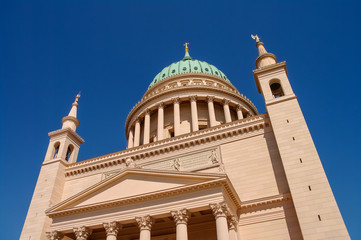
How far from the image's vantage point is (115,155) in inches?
1049

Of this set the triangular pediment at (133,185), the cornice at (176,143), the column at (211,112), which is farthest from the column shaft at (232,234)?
the column at (211,112)

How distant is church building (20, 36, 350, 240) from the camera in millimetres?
16969

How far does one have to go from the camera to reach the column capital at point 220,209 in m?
16.2

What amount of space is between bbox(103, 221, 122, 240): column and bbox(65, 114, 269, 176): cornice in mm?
7924

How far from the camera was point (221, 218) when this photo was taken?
632 inches

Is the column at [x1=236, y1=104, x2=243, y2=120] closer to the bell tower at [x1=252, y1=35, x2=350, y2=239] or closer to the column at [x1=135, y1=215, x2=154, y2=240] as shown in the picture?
the bell tower at [x1=252, y1=35, x2=350, y2=239]

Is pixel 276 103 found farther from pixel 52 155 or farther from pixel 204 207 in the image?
pixel 52 155

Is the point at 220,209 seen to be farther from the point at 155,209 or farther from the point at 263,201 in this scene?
the point at 155,209

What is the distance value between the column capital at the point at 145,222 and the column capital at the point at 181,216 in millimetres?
1590

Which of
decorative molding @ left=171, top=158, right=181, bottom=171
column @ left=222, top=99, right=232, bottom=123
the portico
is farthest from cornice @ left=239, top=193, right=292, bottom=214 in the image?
column @ left=222, top=99, right=232, bottom=123

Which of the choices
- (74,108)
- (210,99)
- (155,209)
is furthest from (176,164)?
(74,108)

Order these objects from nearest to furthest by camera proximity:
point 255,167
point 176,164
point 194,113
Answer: point 255,167, point 176,164, point 194,113

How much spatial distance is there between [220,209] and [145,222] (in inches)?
185

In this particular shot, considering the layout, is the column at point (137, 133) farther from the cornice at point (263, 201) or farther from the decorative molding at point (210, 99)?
the cornice at point (263, 201)
